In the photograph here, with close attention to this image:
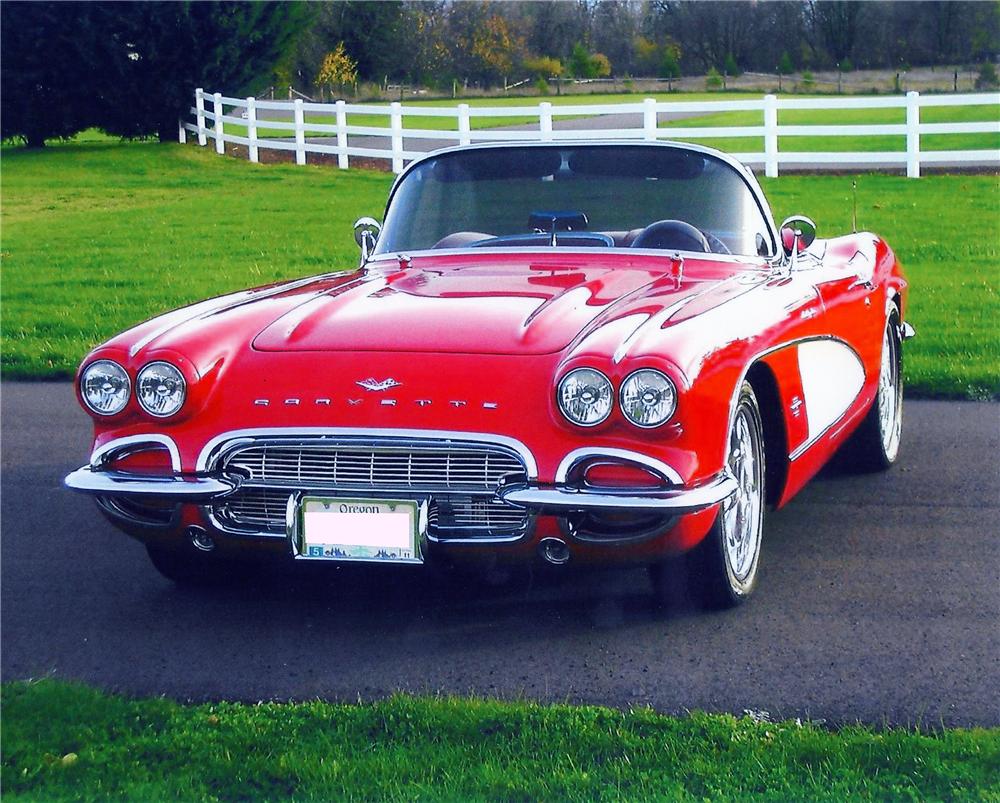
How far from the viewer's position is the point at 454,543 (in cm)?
428

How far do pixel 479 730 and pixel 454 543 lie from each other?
0.75m

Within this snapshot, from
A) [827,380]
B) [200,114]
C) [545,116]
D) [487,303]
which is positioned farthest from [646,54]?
[487,303]

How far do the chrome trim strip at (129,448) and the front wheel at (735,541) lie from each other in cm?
155

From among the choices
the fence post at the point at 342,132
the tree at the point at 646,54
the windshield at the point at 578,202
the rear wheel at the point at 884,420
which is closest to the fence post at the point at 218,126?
the fence post at the point at 342,132

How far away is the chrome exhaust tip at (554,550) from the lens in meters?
4.26

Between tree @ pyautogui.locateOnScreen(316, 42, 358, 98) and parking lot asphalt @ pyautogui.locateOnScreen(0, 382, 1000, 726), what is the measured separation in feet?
99.0

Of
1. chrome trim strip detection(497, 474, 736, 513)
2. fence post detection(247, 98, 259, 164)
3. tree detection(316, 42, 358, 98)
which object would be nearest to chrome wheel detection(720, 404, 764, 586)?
chrome trim strip detection(497, 474, 736, 513)

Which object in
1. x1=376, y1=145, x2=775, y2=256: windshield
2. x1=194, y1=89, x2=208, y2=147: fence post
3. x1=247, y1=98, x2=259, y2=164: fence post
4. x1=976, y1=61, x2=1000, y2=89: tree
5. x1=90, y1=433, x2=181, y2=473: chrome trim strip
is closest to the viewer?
x1=90, y1=433, x2=181, y2=473: chrome trim strip

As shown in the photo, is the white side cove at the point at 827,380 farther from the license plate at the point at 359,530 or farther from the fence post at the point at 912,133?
the fence post at the point at 912,133

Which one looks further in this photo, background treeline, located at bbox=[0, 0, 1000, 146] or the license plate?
background treeline, located at bbox=[0, 0, 1000, 146]

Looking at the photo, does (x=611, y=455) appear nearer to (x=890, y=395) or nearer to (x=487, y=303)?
(x=487, y=303)

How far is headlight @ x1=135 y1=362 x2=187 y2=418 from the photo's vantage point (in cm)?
452

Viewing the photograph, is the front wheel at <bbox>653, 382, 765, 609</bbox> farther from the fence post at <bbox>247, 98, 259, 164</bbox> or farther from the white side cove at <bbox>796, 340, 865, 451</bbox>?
the fence post at <bbox>247, 98, 259, 164</bbox>

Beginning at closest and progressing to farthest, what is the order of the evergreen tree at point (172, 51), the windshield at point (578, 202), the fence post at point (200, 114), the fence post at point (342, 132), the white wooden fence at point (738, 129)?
the windshield at point (578, 202) < the white wooden fence at point (738, 129) < the fence post at point (342, 132) < the fence post at point (200, 114) < the evergreen tree at point (172, 51)
